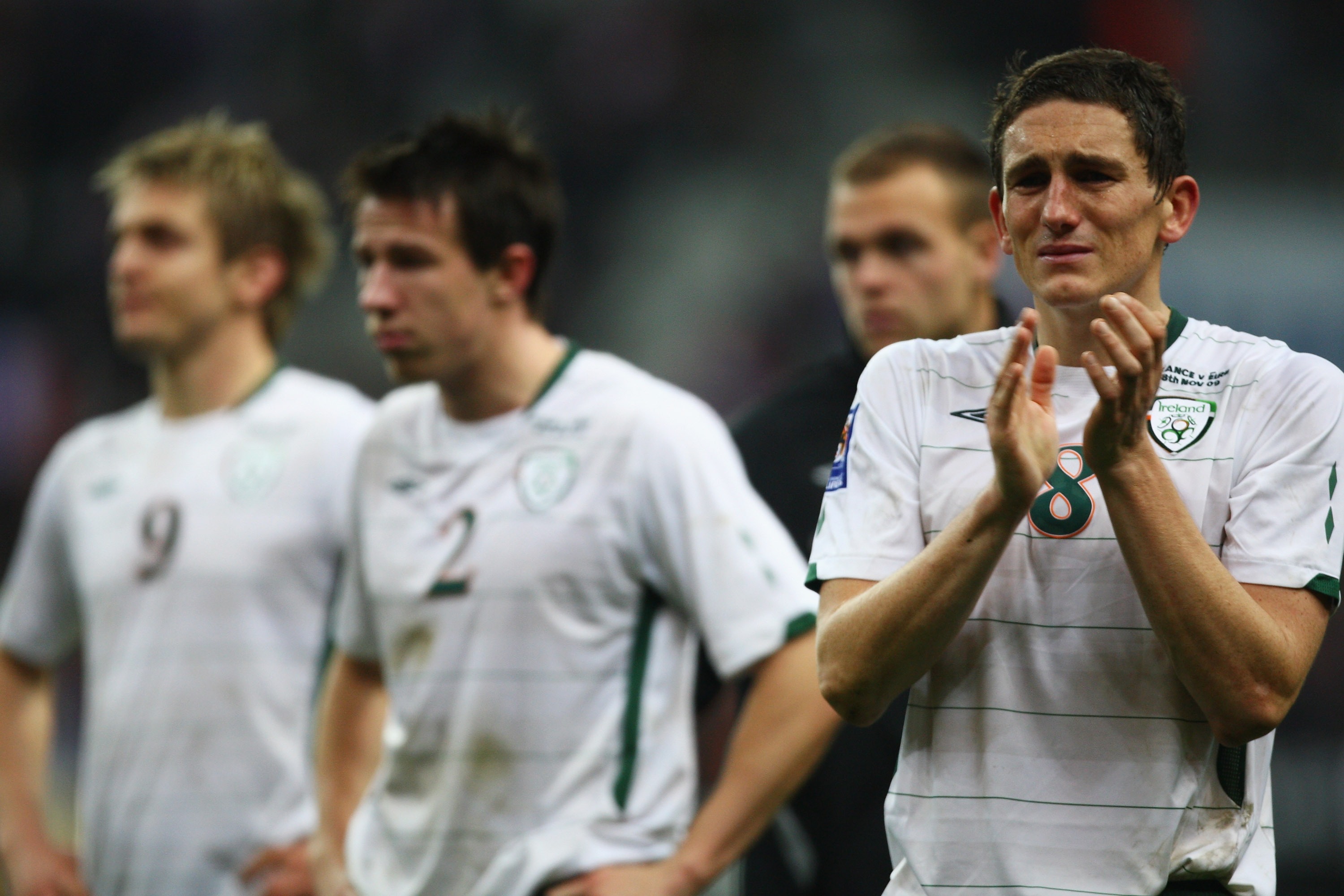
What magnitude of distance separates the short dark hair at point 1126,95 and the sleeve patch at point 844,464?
414mm

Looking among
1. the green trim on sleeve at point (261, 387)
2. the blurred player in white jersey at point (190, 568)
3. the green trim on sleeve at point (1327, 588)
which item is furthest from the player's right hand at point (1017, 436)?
the green trim on sleeve at point (261, 387)

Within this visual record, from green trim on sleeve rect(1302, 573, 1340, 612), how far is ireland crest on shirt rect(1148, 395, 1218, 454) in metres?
0.25

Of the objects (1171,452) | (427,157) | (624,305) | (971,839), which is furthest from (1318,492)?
(624,305)

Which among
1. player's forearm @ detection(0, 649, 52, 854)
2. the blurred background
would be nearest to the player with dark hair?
player's forearm @ detection(0, 649, 52, 854)

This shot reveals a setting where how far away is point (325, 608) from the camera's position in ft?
15.3

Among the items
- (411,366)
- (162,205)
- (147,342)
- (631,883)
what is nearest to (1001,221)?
(631,883)

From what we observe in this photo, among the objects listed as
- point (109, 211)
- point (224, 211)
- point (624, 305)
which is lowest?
point (624, 305)

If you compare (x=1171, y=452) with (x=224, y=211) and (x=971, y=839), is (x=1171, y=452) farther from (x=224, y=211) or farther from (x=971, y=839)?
(x=224, y=211)

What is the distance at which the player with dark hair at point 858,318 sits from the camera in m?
4.05

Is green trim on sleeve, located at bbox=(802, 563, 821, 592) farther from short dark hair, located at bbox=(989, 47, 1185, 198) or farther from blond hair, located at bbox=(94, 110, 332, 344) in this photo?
blond hair, located at bbox=(94, 110, 332, 344)

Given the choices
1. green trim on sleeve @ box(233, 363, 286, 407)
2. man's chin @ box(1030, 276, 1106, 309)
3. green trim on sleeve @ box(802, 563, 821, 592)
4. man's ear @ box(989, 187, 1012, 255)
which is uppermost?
man's ear @ box(989, 187, 1012, 255)

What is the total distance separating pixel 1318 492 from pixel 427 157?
2.59 m

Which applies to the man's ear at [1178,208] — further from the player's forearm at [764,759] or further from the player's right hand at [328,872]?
the player's right hand at [328,872]

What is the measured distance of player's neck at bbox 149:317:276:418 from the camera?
5.09m
